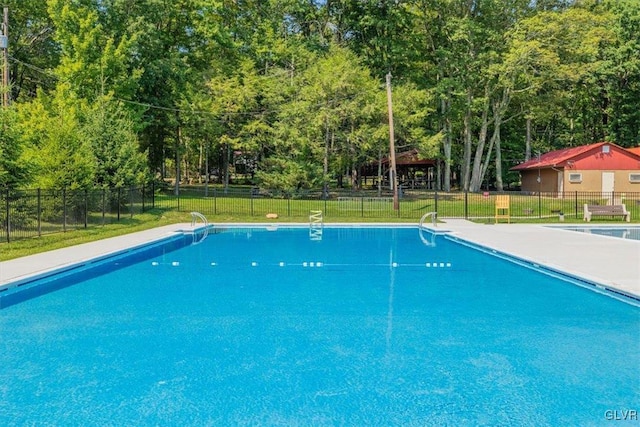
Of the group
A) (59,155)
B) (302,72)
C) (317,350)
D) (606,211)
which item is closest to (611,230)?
(606,211)

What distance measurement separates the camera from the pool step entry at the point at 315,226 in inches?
727

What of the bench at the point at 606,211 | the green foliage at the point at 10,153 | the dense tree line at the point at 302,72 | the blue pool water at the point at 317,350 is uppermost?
the dense tree line at the point at 302,72

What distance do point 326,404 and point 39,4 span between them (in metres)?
37.5

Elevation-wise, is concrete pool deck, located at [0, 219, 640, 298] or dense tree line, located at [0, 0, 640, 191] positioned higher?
dense tree line, located at [0, 0, 640, 191]

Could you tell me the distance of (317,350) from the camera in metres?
6.15

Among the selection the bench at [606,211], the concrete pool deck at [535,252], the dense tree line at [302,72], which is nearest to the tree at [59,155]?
the dense tree line at [302,72]

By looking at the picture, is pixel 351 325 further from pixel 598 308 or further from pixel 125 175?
pixel 125 175

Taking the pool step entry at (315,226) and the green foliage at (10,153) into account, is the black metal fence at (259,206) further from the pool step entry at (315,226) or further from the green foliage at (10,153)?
the pool step entry at (315,226)

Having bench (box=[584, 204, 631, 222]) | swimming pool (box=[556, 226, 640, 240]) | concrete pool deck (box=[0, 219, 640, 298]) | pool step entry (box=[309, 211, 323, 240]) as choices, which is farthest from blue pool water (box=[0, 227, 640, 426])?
bench (box=[584, 204, 631, 222])

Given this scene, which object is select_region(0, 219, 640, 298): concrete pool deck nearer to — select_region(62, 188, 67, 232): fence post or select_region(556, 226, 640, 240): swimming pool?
select_region(62, 188, 67, 232): fence post

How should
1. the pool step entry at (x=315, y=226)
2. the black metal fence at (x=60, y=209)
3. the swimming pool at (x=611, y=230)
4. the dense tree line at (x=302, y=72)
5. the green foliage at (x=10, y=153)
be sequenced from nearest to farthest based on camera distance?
1. the black metal fence at (x=60, y=209)
2. the green foliage at (x=10, y=153)
3. the pool step entry at (x=315, y=226)
4. the swimming pool at (x=611, y=230)
5. the dense tree line at (x=302, y=72)

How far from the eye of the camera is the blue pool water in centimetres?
455

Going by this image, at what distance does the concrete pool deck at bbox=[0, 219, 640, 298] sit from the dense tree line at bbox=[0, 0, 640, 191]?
9.17 m

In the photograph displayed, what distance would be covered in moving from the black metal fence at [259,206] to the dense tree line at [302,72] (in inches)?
62.5
